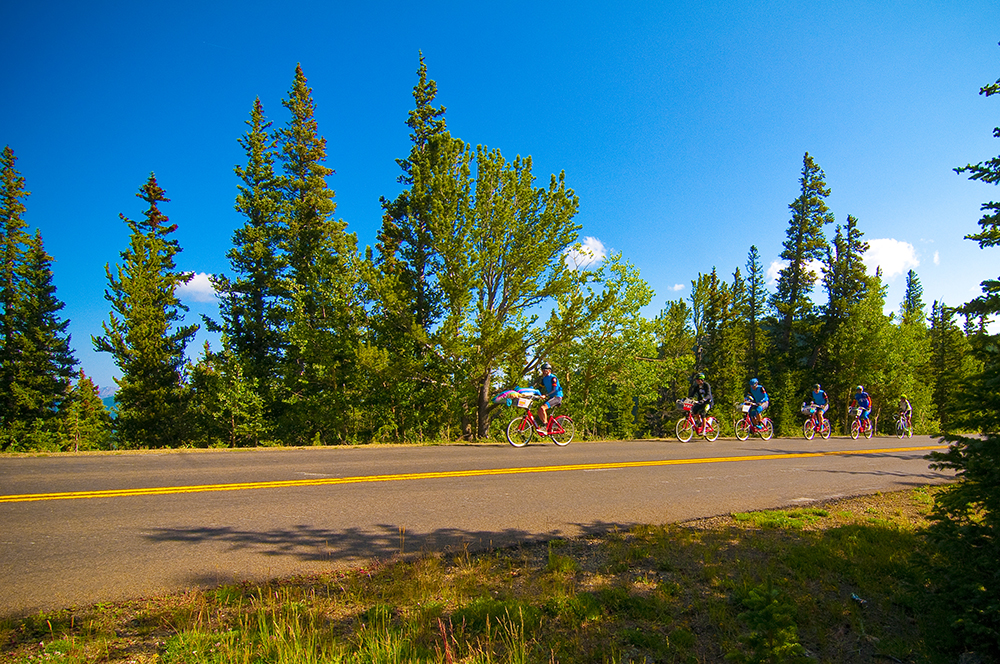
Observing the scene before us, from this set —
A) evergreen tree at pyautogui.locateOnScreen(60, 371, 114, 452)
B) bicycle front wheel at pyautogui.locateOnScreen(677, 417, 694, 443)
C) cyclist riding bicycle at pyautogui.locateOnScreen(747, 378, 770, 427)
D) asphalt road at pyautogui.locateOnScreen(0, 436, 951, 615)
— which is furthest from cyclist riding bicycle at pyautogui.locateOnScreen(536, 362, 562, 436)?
evergreen tree at pyautogui.locateOnScreen(60, 371, 114, 452)

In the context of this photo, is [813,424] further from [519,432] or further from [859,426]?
[519,432]

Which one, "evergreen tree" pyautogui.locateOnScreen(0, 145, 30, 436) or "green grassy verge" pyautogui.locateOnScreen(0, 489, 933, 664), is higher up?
"evergreen tree" pyautogui.locateOnScreen(0, 145, 30, 436)

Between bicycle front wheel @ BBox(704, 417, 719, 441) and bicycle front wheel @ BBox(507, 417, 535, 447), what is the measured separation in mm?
7917

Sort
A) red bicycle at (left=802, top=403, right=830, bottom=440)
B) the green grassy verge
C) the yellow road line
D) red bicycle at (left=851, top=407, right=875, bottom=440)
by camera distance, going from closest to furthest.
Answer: the green grassy verge, the yellow road line, red bicycle at (left=802, top=403, right=830, bottom=440), red bicycle at (left=851, top=407, right=875, bottom=440)

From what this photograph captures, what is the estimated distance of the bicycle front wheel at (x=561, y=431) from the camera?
47.4 ft

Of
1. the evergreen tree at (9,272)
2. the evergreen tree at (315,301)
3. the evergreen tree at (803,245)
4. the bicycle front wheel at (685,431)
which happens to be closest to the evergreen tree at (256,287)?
the evergreen tree at (315,301)

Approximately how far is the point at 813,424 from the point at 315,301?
24.1 metres

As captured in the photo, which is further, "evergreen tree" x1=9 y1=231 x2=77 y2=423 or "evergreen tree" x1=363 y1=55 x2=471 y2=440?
"evergreen tree" x1=9 y1=231 x2=77 y2=423

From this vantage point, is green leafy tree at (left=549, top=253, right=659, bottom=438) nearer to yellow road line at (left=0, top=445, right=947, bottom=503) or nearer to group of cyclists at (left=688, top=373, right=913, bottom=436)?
group of cyclists at (left=688, top=373, right=913, bottom=436)

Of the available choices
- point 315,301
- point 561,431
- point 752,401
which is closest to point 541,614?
point 561,431

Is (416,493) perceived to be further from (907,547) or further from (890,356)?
(890,356)

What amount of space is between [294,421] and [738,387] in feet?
113

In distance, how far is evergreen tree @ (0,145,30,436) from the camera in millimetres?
26453

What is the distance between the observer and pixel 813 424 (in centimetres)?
2038
